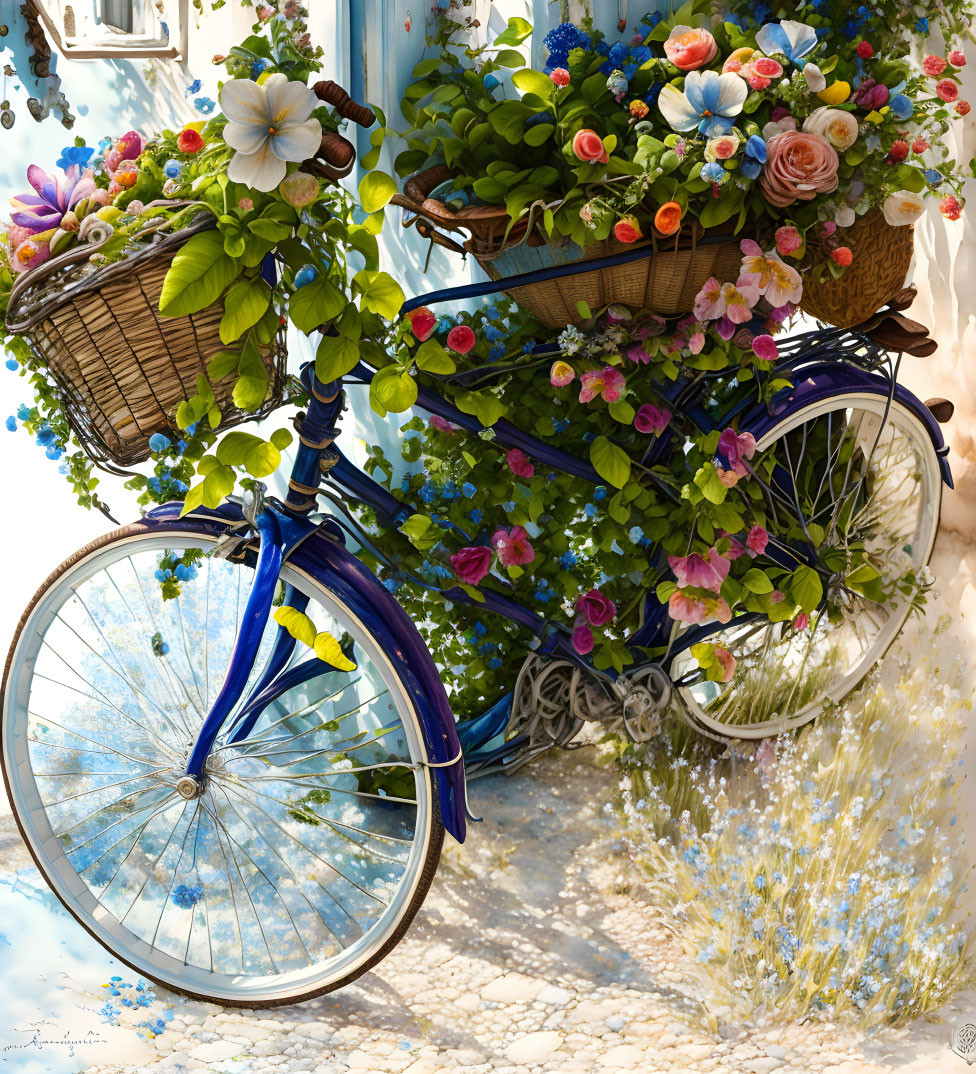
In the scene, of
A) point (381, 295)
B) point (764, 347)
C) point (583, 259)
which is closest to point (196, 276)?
point (381, 295)

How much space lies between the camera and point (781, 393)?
7.70 ft

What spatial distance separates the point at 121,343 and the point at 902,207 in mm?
1464

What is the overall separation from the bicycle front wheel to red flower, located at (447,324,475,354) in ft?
1.80

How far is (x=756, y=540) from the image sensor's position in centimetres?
218

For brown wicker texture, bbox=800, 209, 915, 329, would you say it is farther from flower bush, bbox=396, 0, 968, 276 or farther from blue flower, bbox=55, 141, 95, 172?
blue flower, bbox=55, 141, 95, 172

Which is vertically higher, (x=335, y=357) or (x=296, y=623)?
(x=335, y=357)

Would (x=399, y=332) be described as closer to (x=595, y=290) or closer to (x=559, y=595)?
(x=595, y=290)

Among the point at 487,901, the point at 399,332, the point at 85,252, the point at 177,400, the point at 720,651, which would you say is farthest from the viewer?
the point at 487,901

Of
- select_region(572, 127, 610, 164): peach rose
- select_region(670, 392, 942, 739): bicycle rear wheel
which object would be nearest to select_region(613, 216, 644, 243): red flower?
select_region(572, 127, 610, 164): peach rose

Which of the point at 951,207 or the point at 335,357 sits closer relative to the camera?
the point at 335,357

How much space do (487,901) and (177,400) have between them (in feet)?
4.83

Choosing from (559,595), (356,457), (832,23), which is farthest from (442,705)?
(832,23)

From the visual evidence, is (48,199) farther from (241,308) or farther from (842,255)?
(842,255)
